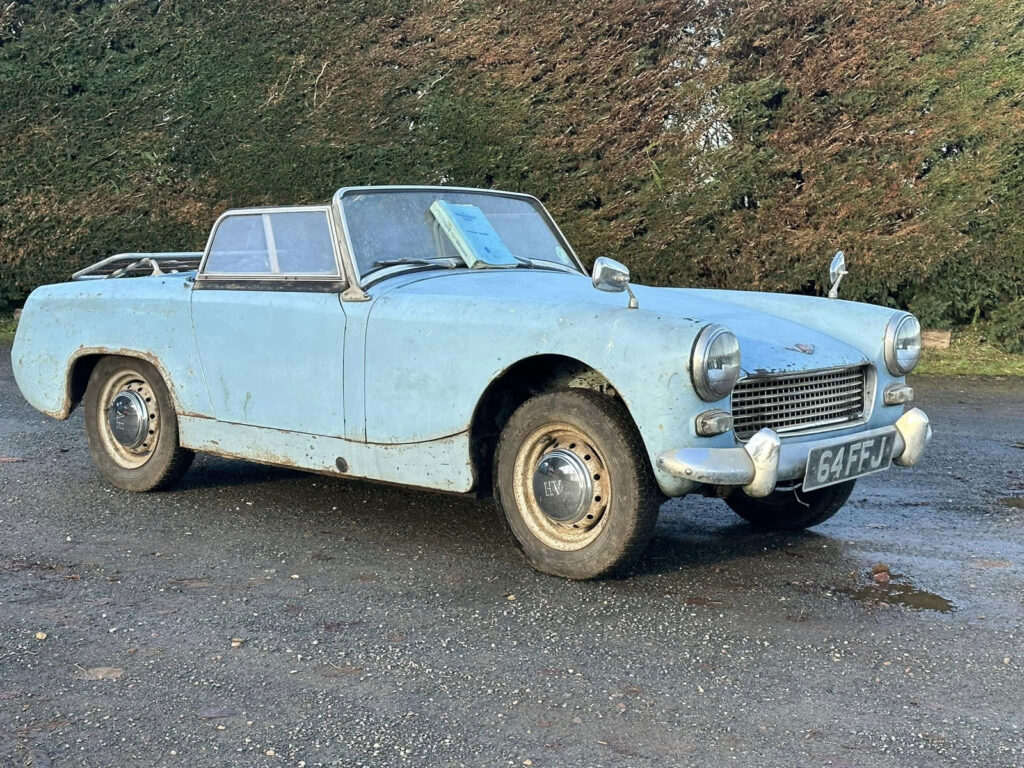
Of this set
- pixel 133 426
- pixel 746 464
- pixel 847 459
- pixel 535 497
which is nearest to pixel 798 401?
pixel 847 459

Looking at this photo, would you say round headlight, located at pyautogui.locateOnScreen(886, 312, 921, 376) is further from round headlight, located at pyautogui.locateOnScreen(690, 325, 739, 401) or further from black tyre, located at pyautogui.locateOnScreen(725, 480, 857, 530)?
round headlight, located at pyautogui.locateOnScreen(690, 325, 739, 401)

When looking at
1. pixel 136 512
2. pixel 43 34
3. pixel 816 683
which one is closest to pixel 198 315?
pixel 136 512

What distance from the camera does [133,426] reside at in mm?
5984

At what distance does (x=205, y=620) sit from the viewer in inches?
158

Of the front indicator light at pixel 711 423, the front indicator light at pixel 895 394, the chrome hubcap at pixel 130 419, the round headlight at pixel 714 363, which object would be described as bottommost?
the chrome hubcap at pixel 130 419

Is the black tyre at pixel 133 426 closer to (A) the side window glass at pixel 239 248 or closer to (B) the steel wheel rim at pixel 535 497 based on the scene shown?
(A) the side window glass at pixel 239 248

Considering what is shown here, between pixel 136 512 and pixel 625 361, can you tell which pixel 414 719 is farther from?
pixel 136 512

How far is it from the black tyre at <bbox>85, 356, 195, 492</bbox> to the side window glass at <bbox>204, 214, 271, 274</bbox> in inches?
27.2

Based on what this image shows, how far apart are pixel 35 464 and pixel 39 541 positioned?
5.93 feet

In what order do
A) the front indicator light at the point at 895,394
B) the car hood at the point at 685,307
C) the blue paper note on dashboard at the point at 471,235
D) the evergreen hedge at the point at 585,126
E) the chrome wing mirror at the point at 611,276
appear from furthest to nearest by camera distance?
the evergreen hedge at the point at 585,126 → the blue paper note on dashboard at the point at 471,235 → the front indicator light at the point at 895,394 → the car hood at the point at 685,307 → the chrome wing mirror at the point at 611,276

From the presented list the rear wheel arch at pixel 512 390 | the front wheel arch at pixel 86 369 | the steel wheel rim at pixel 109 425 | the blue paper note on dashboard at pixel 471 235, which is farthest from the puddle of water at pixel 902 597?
the steel wheel rim at pixel 109 425

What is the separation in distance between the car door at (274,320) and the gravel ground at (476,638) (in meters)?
0.57

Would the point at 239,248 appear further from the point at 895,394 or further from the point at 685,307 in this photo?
the point at 895,394

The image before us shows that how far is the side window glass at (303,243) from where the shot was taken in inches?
210
